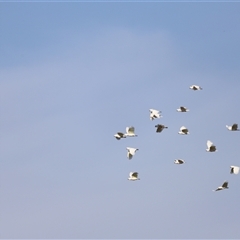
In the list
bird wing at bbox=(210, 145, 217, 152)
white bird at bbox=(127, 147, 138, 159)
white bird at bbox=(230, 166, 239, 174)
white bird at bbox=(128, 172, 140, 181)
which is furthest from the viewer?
white bird at bbox=(128, 172, 140, 181)

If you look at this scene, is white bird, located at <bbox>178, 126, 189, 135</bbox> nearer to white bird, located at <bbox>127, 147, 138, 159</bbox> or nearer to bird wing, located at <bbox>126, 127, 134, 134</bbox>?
bird wing, located at <bbox>126, 127, 134, 134</bbox>

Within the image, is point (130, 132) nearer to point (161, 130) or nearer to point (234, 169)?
point (161, 130)

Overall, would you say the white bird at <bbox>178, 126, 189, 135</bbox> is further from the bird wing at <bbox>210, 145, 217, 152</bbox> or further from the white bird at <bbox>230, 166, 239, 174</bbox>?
the white bird at <bbox>230, 166, 239, 174</bbox>

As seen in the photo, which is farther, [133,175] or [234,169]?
[133,175]

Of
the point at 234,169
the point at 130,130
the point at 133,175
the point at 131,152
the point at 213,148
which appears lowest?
the point at 234,169

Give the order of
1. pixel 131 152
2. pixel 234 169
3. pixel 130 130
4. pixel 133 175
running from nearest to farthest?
pixel 234 169 < pixel 131 152 < pixel 130 130 < pixel 133 175

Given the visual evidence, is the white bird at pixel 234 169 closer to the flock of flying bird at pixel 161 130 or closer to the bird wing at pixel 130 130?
the flock of flying bird at pixel 161 130

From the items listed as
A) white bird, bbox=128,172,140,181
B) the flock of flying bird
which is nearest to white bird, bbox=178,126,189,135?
the flock of flying bird

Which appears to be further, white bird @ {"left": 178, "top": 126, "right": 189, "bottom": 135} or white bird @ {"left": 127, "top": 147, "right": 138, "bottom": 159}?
white bird @ {"left": 178, "top": 126, "right": 189, "bottom": 135}

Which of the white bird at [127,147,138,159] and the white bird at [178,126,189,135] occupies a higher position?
the white bird at [178,126,189,135]

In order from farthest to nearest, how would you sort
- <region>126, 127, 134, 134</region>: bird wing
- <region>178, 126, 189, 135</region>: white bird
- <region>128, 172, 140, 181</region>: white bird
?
<region>128, 172, 140, 181</region>: white bird, <region>178, 126, 189, 135</region>: white bird, <region>126, 127, 134, 134</region>: bird wing

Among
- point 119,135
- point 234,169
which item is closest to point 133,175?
point 119,135

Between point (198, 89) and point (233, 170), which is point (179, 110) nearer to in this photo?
point (198, 89)

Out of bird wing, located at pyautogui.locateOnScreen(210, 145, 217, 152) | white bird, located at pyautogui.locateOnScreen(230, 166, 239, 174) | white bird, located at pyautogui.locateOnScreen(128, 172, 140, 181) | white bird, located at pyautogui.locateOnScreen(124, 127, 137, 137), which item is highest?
white bird, located at pyautogui.locateOnScreen(124, 127, 137, 137)
